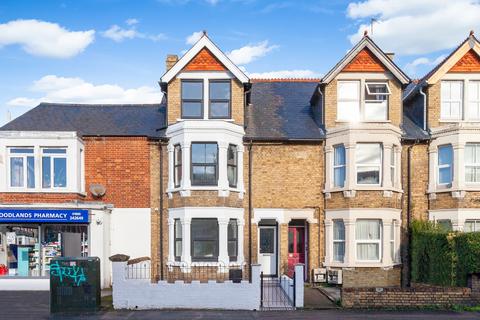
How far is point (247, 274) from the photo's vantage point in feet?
60.5

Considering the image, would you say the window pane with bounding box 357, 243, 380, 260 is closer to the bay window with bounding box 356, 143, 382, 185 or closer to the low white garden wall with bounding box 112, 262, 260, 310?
the bay window with bounding box 356, 143, 382, 185

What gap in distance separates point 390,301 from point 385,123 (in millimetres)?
7883

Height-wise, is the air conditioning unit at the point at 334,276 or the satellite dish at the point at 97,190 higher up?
the satellite dish at the point at 97,190

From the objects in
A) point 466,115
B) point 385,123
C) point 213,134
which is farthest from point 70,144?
point 466,115

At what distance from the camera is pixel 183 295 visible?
13.9 metres

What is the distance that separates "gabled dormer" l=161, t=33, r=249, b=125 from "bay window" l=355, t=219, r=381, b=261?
683cm

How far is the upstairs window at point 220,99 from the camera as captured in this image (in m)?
18.5

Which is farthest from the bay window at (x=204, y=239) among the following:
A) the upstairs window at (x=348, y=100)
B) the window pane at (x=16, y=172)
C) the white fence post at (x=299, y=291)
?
the window pane at (x=16, y=172)

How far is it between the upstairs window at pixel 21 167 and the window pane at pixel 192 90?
6.89 m

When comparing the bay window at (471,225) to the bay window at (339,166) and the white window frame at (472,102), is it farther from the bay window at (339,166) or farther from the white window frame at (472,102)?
the bay window at (339,166)

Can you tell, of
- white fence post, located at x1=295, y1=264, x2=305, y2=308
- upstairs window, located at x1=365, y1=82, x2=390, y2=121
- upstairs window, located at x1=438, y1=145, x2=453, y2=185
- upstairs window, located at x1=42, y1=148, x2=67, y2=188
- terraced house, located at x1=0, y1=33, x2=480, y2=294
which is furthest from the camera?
upstairs window, located at x1=365, y1=82, x2=390, y2=121

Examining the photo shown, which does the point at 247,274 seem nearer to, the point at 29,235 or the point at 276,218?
the point at 276,218

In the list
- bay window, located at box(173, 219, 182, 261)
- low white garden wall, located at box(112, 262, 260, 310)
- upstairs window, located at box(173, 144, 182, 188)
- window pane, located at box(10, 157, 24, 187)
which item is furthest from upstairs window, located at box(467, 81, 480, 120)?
window pane, located at box(10, 157, 24, 187)

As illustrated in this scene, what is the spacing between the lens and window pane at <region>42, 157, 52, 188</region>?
18281 millimetres
